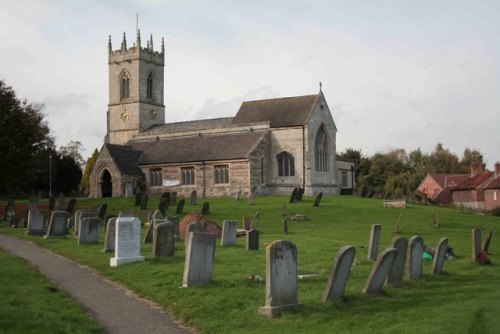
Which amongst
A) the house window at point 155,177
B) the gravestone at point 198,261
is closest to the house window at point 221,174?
the house window at point 155,177

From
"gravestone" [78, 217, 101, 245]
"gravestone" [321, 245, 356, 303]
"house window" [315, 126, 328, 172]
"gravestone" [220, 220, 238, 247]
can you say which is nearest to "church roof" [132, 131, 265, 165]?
"house window" [315, 126, 328, 172]

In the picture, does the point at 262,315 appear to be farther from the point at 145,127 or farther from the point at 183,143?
the point at 145,127

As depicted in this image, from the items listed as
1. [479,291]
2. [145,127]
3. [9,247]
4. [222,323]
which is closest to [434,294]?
[479,291]

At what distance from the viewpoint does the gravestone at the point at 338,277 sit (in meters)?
10.5

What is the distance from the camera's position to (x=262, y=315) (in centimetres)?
985

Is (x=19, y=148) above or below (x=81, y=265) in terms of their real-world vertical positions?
above

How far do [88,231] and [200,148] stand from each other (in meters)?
35.3

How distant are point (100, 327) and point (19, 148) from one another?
27480 millimetres

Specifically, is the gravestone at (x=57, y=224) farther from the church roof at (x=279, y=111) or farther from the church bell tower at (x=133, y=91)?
the church bell tower at (x=133, y=91)

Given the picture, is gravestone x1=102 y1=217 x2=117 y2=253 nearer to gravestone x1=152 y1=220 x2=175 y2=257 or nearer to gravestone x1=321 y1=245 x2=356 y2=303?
gravestone x1=152 y1=220 x2=175 y2=257

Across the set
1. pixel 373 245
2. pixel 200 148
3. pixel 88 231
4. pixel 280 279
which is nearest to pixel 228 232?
pixel 88 231

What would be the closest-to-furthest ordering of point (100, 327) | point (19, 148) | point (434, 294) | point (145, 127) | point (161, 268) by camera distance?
point (100, 327) → point (434, 294) → point (161, 268) → point (19, 148) → point (145, 127)

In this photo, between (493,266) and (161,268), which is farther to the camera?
(493,266)

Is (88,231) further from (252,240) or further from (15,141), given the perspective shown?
(15,141)
